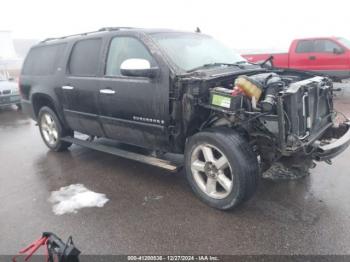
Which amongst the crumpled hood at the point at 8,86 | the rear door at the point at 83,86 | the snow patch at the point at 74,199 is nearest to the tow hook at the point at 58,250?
the snow patch at the point at 74,199

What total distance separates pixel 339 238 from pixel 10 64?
161 ft

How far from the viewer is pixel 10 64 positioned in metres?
44.0

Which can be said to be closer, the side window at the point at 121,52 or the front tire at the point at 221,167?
the front tire at the point at 221,167

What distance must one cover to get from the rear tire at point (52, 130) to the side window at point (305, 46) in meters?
8.79

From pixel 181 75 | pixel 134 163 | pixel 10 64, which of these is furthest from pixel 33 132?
pixel 10 64

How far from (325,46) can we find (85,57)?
8956mm

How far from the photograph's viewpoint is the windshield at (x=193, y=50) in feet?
12.3

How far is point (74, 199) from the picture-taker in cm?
377

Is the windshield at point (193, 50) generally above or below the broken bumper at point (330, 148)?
above

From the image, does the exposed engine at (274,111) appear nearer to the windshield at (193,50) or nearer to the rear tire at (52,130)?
the windshield at (193,50)

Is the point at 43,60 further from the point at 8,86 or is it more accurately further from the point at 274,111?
the point at 8,86

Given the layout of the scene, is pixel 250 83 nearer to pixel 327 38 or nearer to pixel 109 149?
pixel 109 149

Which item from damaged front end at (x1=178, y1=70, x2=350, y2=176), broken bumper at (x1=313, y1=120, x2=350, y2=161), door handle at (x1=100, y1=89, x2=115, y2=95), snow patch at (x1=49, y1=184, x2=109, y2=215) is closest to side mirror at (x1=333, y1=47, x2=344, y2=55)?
damaged front end at (x1=178, y1=70, x2=350, y2=176)

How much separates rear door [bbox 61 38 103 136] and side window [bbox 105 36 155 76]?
219mm
